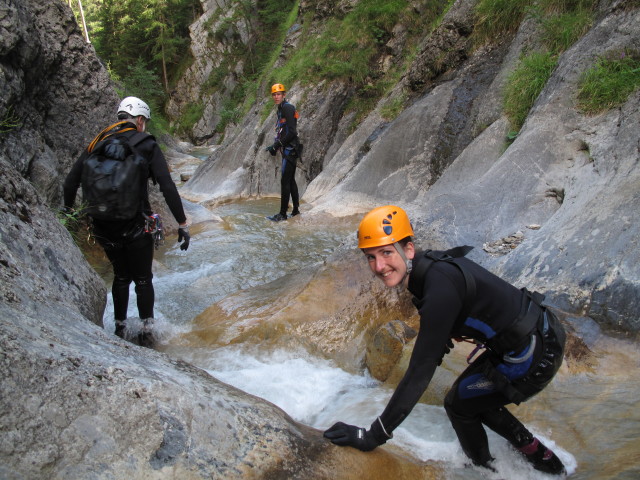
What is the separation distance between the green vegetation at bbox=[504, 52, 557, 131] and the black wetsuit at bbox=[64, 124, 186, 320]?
5271mm

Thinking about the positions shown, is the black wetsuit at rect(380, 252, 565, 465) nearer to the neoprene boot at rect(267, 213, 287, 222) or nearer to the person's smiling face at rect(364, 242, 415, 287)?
the person's smiling face at rect(364, 242, 415, 287)

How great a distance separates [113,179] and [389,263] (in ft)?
8.07

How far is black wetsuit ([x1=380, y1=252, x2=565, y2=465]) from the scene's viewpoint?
80.4 inches

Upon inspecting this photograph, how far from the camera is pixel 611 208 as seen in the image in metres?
4.04

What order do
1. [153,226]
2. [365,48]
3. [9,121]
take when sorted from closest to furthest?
[153,226] → [9,121] → [365,48]

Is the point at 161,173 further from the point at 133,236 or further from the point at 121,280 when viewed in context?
the point at 121,280

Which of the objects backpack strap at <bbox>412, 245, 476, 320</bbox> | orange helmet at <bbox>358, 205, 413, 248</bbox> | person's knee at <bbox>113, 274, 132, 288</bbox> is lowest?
person's knee at <bbox>113, 274, 132, 288</bbox>

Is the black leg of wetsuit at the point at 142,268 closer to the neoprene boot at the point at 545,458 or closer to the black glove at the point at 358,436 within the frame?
the black glove at the point at 358,436

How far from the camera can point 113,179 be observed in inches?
142

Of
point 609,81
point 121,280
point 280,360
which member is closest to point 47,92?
point 121,280

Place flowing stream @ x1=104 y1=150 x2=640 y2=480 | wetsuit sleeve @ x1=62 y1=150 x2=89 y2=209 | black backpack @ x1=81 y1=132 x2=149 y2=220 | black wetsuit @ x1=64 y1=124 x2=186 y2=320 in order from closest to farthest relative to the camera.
A: flowing stream @ x1=104 y1=150 x2=640 y2=480, black backpack @ x1=81 y1=132 x2=149 y2=220, black wetsuit @ x1=64 y1=124 x2=186 y2=320, wetsuit sleeve @ x1=62 y1=150 x2=89 y2=209

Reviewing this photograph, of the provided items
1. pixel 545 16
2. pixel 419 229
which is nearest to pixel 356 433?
pixel 419 229

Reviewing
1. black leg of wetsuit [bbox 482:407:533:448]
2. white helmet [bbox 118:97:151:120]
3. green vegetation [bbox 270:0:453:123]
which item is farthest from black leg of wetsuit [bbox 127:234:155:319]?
green vegetation [bbox 270:0:453:123]

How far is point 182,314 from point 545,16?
7.79 metres
